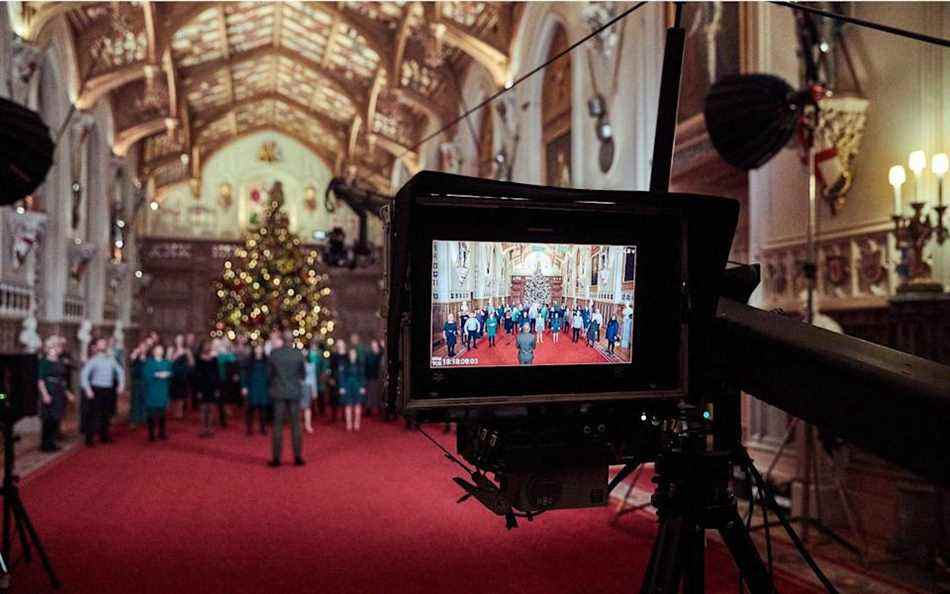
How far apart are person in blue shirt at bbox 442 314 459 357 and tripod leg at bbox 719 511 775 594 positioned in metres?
0.89

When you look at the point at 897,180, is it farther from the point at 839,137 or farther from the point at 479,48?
the point at 479,48

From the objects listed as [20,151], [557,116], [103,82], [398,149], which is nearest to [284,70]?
[398,149]

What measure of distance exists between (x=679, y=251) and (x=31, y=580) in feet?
13.5

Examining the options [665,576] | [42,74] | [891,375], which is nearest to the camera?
[891,375]

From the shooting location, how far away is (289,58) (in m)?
21.6

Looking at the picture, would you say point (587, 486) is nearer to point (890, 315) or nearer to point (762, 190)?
point (890, 315)

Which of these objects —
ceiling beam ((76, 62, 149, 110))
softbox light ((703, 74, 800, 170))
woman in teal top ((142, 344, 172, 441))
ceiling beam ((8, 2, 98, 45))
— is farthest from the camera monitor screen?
ceiling beam ((76, 62, 149, 110))

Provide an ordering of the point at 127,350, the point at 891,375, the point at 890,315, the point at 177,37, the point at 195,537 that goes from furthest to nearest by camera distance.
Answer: the point at 127,350 → the point at 177,37 → the point at 195,537 → the point at 890,315 → the point at 891,375

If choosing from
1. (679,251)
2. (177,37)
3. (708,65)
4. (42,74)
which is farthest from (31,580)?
(177,37)

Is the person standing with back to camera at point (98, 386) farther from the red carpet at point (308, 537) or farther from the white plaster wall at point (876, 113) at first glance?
the white plaster wall at point (876, 113)

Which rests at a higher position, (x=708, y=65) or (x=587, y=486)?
(x=708, y=65)

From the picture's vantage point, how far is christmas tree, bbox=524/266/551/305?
2.40 m

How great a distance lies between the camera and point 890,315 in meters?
5.10

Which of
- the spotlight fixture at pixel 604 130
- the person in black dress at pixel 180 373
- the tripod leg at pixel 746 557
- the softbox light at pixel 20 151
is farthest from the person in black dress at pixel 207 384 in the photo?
the tripod leg at pixel 746 557
